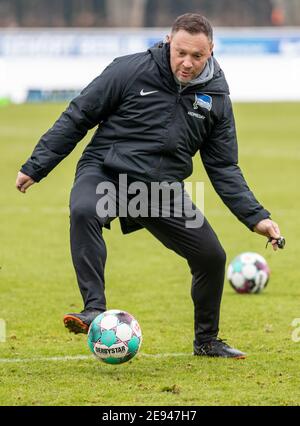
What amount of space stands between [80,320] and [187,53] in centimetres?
181

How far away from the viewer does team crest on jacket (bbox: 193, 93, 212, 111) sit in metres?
7.09

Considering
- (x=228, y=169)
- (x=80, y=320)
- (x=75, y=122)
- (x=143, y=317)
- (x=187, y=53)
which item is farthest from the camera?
(x=143, y=317)

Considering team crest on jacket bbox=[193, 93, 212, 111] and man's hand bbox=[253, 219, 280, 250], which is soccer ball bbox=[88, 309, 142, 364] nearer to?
man's hand bbox=[253, 219, 280, 250]

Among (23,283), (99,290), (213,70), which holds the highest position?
(213,70)

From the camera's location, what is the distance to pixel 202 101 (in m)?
7.10

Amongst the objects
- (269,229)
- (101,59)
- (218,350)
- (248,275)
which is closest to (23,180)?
(269,229)

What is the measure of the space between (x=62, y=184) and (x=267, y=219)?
1240 centimetres

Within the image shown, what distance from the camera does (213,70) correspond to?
7.16 metres

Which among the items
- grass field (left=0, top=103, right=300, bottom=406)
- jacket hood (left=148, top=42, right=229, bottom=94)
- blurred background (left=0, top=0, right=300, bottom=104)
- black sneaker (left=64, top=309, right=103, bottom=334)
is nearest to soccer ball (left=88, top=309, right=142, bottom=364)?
black sneaker (left=64, top=309, right=103, bottom=334)

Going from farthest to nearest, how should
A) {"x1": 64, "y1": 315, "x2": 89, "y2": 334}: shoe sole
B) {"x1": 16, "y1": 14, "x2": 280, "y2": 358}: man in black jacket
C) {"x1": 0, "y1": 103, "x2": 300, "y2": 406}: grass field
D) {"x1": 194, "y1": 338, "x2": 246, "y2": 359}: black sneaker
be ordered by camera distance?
{"x1": 194, "y1": 338, "x2": 246, "y2": 359}: black sneaker
{"x1": 16, "y1": 14, "x2": 280, "y2": 358}: man in black jacket
{"x1": 64, "y1": 315, "x2": 89, "y2": 334}: shoe sole
{"x1": 0, "y1": 103, "x2": 300, "y2": 406}: grass field

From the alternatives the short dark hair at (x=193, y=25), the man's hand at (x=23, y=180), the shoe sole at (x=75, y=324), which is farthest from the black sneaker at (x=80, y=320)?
the short dark hair at (x=193, y=25)

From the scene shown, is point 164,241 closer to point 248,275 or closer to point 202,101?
point 202,101
